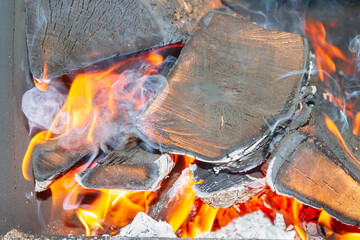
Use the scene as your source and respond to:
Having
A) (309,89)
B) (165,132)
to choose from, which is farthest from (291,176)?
(165,132)

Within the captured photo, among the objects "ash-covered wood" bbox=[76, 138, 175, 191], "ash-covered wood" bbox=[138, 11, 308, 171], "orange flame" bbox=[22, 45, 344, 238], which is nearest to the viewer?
"ash-covered wood" bbox=[138, 11, 308, 171]

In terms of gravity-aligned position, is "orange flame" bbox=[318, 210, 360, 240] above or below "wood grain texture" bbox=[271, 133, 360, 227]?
below

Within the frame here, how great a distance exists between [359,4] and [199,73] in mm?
1225

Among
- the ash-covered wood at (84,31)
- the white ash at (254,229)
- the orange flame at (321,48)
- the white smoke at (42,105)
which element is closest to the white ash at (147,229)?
the white ash at (254,229)

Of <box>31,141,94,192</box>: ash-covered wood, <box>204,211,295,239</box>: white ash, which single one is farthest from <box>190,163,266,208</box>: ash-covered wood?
<box>31,141,94,192</box>: ash-covered wood

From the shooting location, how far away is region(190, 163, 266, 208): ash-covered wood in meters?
1.37

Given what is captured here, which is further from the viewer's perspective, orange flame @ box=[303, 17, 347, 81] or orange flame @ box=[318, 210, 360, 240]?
orange flame @ box=[303, 17, 347, 81]

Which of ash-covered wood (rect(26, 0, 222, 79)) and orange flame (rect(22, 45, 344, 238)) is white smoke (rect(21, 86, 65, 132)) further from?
ash-covered wood (rect(26, 0, 222, 79))

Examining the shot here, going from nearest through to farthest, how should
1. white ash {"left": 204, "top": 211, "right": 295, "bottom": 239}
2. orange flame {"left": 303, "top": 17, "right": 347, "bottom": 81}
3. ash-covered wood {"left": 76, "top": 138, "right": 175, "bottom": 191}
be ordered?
ash-covered wood {"left": 76, "top": 138, "right": 175, "bottom": 191}
white ash {"left": 204, "top": 211, "right": 295, "bottom": 239}
orange flame {"left": 303, "top": 17, "right": 347, "bottom": 81}

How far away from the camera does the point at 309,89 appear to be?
1.25m

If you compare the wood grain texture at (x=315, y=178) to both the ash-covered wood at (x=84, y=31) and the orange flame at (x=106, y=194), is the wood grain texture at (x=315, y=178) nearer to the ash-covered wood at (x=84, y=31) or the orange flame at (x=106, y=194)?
the orange flame at (x=106, y=194)

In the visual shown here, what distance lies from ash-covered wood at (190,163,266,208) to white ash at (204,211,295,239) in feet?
0.92

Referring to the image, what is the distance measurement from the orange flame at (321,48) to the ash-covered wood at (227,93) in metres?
0.69

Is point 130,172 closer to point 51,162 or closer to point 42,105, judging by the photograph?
point 51,162
